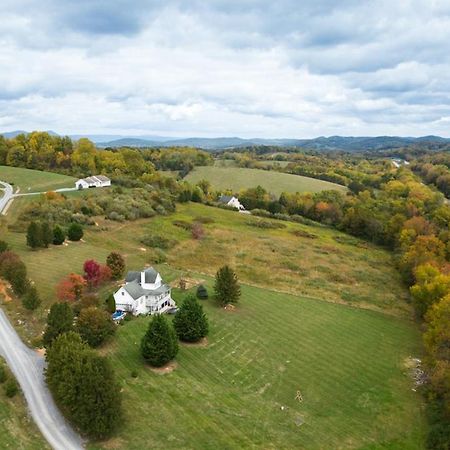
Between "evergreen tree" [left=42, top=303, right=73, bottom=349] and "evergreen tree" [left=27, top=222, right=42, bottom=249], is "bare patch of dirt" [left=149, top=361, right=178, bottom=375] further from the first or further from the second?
"evergreen tree" [left=27, top=222, right=42, bottom=249]

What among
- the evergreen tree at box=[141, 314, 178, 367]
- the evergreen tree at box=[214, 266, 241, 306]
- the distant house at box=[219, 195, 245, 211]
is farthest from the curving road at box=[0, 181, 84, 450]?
the distant house at box=[219, 195, 245, 211]

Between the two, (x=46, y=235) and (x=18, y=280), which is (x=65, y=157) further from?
(x=18, y=280)

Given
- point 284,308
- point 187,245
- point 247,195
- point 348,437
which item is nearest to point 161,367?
point 348,437

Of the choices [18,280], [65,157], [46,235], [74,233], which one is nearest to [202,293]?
[18,280]

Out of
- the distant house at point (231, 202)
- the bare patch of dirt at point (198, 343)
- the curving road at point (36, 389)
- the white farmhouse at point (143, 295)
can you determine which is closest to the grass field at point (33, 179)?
the distant house at point (231, 202)

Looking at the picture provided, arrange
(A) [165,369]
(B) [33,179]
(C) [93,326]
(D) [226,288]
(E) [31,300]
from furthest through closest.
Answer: (B) [33,179] < (D) [226,288] < (E) [31,300] < (C) [93,326] < (A) [165,369]

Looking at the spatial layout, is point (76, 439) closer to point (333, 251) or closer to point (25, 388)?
point (25, 388)
